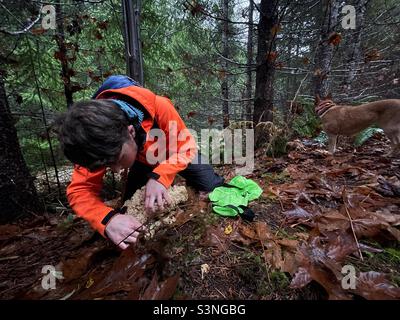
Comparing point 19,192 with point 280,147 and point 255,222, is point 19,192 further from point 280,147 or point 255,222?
point 280,147

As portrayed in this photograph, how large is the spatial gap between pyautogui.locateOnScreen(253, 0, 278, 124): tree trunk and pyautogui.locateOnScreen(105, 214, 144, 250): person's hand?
361cm

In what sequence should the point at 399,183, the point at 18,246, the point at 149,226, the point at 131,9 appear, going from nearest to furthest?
the point at 149,226 → the point at 399,183 → the point at 18,246 → the point at 131,9

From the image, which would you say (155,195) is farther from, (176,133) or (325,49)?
(325,49)

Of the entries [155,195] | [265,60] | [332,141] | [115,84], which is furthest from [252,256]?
[332,141]

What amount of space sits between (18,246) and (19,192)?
993 millimetres

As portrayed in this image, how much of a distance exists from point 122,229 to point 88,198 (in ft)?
1.69

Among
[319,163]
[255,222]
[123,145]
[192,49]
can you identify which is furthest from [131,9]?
[192,49]

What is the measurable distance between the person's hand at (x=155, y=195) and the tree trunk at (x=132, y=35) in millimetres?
2117

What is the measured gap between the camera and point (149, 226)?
1.68m

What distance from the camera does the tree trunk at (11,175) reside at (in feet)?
9.52

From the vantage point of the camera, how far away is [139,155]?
7.64 ft

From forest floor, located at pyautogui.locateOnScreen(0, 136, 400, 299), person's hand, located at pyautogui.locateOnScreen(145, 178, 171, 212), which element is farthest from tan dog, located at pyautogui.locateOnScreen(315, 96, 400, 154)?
person's hand, located at pyautogui.locateOnScreen(145, 178, 171, 212)

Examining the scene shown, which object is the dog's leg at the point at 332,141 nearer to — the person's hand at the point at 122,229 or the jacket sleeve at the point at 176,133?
the jacket sleeve at the point at 176,133
